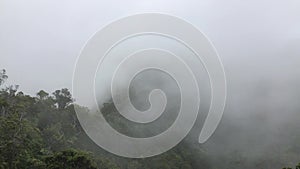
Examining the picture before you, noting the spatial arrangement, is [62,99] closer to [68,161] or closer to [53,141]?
[53,141]

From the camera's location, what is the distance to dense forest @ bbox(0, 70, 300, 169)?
25.0 meters

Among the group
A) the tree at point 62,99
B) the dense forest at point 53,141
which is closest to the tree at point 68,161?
the dense forest at point 53,141

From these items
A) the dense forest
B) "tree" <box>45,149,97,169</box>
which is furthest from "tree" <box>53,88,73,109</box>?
"tree" <box>45,149,97,169</box>

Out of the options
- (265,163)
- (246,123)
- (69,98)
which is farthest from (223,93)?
(246,123)

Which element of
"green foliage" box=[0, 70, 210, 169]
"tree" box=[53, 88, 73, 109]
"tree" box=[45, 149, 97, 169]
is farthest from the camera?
"tree" box=[53, 88, 73, 109]

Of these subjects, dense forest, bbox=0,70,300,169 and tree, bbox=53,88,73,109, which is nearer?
dense forest, bbox=0,70,300,169

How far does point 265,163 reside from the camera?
73.2m

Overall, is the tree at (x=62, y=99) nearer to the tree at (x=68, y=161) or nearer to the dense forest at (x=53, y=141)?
the dense forest at (x=53, y=141)

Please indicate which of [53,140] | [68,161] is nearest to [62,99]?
[53,140]

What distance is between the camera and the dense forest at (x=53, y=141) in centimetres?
2498

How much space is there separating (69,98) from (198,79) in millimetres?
26313

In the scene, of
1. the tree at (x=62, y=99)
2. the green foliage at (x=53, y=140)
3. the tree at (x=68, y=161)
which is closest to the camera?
the tree at (x=68, y=161)

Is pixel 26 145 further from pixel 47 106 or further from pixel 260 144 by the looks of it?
pixel 260 144

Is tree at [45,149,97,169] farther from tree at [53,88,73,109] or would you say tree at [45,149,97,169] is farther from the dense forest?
tree at [53,88,73,109]
